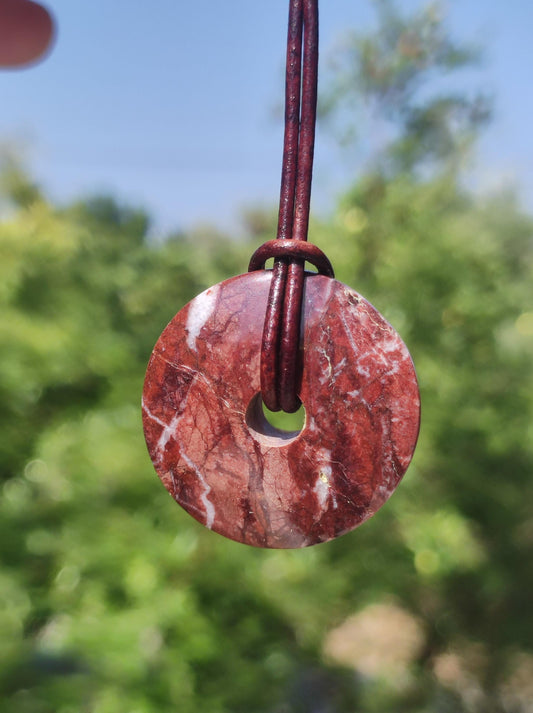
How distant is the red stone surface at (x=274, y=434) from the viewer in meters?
0.73

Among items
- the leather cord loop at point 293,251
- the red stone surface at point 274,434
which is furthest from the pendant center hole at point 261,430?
the leather cord loop at point 293,251

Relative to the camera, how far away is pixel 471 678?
4203 millimetres

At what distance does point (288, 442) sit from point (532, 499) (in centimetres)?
384

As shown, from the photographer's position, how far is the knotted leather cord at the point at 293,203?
2.30 ft

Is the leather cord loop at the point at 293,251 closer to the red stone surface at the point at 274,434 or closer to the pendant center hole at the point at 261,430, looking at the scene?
the red stone surface at the point at 274,434

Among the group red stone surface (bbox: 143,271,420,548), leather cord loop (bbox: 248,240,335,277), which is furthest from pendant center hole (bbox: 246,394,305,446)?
leather cord loop (bbox: 248,240,335,277)

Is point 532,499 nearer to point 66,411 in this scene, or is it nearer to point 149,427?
point 66,411

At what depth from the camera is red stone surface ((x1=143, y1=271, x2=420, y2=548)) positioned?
726mm

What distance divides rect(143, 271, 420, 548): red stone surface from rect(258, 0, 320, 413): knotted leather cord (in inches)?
1.0

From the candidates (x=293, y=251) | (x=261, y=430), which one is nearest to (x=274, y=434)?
(x=261, y=430)

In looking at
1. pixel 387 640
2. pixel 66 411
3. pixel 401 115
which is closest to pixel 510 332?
pixel 401 115

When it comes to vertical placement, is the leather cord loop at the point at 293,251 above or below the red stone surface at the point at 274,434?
above

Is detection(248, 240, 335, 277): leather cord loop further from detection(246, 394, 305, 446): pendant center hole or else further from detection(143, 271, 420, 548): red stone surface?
detection(246, 394, 305, 446): pendant center hole

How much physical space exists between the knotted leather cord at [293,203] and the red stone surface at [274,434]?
0.02 meters
